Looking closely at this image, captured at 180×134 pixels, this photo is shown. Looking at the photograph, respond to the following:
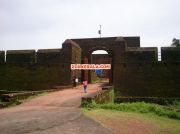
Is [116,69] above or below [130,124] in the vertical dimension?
above

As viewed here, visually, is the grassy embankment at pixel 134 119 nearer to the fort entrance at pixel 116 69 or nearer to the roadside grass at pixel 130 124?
the roadside grass at pixel 130 124

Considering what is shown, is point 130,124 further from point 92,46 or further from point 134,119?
point 92,46

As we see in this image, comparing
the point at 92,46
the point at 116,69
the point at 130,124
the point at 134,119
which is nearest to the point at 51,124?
the point at 130,124

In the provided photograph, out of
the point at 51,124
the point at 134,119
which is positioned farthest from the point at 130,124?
the point at 51,124

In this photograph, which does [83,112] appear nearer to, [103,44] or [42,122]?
[42,122]

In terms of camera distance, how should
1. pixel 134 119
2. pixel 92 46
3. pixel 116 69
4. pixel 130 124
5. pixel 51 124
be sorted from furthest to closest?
pixel 92 46, pixel 116 69, pixel 134 119, pixel 130 124, pixel 51 124

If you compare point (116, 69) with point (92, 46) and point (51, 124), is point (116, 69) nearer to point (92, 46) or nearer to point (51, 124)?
point (92, 46)

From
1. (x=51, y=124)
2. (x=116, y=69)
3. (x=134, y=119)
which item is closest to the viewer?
(x=51, y=124)

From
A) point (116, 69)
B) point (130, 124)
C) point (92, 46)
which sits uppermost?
point (92, 46)

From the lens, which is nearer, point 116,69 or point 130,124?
point 130,124

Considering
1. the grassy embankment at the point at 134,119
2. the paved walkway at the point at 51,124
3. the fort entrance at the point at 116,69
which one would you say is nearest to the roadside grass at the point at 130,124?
the grassy embankment at the point at 134,119

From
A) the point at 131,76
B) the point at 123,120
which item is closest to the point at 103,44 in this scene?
the point at 131,76

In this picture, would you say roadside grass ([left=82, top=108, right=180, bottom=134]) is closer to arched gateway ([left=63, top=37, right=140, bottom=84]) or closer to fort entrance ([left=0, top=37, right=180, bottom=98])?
fort entrance ([left=0, top=37, right=180, bottom=98])

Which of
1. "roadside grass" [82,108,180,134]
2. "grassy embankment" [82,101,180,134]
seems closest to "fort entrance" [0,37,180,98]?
"grassy embankment" [82,101,180,134]
